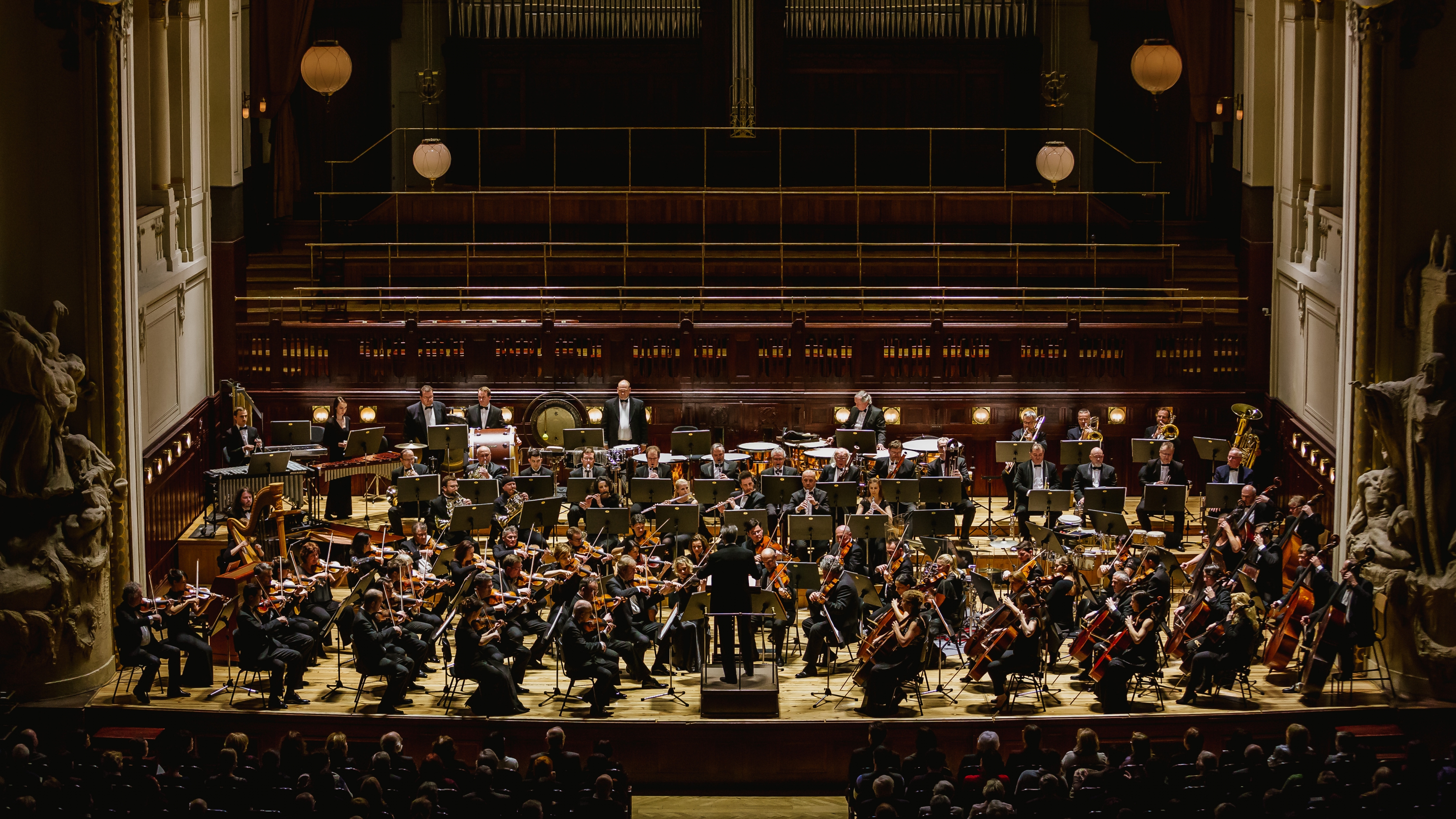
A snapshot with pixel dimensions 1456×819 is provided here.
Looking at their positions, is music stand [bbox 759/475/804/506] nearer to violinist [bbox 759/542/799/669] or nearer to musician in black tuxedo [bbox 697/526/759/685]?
violinist [bbox 759/542/799/669]

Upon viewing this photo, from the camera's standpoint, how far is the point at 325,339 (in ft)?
62.2

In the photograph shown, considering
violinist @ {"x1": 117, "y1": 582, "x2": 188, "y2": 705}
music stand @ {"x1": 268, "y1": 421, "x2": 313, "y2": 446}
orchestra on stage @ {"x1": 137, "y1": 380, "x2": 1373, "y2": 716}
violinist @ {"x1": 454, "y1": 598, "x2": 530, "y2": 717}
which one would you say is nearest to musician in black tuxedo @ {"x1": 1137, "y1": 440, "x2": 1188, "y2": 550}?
orchestra on stage @ {"x1": 137, "y1": 380, "x2": 1373, "y2": 716}

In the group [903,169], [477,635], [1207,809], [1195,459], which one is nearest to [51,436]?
[477,635]

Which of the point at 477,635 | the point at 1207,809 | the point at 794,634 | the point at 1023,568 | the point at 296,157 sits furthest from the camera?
the point at 296,157

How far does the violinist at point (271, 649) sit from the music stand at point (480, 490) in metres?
2.55

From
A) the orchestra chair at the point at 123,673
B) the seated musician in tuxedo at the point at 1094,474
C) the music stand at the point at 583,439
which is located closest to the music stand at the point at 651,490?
the music stand at the point at 583,439

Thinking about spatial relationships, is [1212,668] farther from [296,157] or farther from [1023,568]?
[296,157]

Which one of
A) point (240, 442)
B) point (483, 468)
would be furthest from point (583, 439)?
point (240, 442)

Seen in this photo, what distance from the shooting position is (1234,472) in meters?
16.0

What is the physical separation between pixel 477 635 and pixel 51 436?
3398 mm

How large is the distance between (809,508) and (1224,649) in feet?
12.0

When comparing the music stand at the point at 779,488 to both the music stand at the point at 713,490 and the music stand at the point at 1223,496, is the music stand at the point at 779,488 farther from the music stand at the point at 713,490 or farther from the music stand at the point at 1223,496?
the music stand at the point at 1223,496

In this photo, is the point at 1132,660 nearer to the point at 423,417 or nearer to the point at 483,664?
the point at 483,664

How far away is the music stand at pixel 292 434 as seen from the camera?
17203 millimetres
